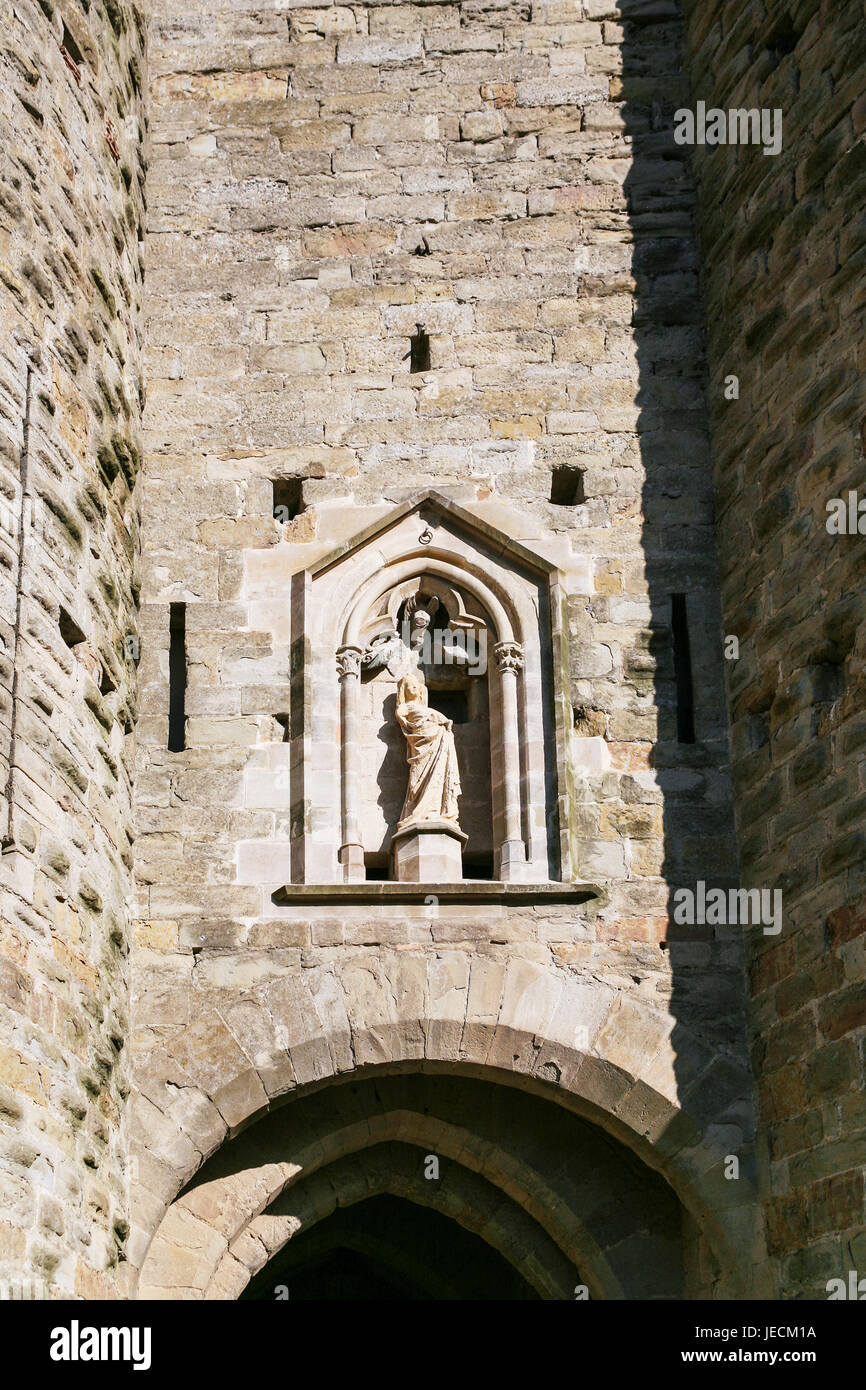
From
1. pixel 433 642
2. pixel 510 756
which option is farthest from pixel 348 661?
pixel 510 756

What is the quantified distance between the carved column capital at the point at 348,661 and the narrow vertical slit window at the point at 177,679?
2.22 feet

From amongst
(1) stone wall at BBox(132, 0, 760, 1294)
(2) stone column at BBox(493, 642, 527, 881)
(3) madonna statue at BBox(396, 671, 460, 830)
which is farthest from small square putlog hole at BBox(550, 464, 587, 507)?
(3) madonna statue at BBox(396, 671, 460, 830)

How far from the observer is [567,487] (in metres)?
8.77

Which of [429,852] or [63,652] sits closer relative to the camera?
[63,652]

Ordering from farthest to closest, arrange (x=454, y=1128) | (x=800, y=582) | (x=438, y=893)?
(x=454, y=1128) < (x=438, y=893) < (x=800, y=582)

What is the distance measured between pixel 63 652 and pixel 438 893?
6.00ft

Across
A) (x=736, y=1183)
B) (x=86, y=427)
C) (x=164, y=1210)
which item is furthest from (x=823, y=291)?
(x=164, y=1210)

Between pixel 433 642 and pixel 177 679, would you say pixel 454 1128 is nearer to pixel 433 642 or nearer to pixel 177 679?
pixel 433 642

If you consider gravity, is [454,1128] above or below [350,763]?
below

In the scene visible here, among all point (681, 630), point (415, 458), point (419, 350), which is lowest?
point (681, 630)

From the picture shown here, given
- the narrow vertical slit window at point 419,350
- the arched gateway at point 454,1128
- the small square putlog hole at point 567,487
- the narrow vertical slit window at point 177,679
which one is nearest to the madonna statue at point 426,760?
the arched gateway at point 454,1128

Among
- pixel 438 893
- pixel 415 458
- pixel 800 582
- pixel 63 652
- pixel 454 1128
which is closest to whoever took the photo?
pixel 63 652

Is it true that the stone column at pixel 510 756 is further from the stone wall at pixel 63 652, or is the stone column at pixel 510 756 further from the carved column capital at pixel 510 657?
the stone wall at pixel 63 652

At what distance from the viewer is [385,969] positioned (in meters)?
7.76
